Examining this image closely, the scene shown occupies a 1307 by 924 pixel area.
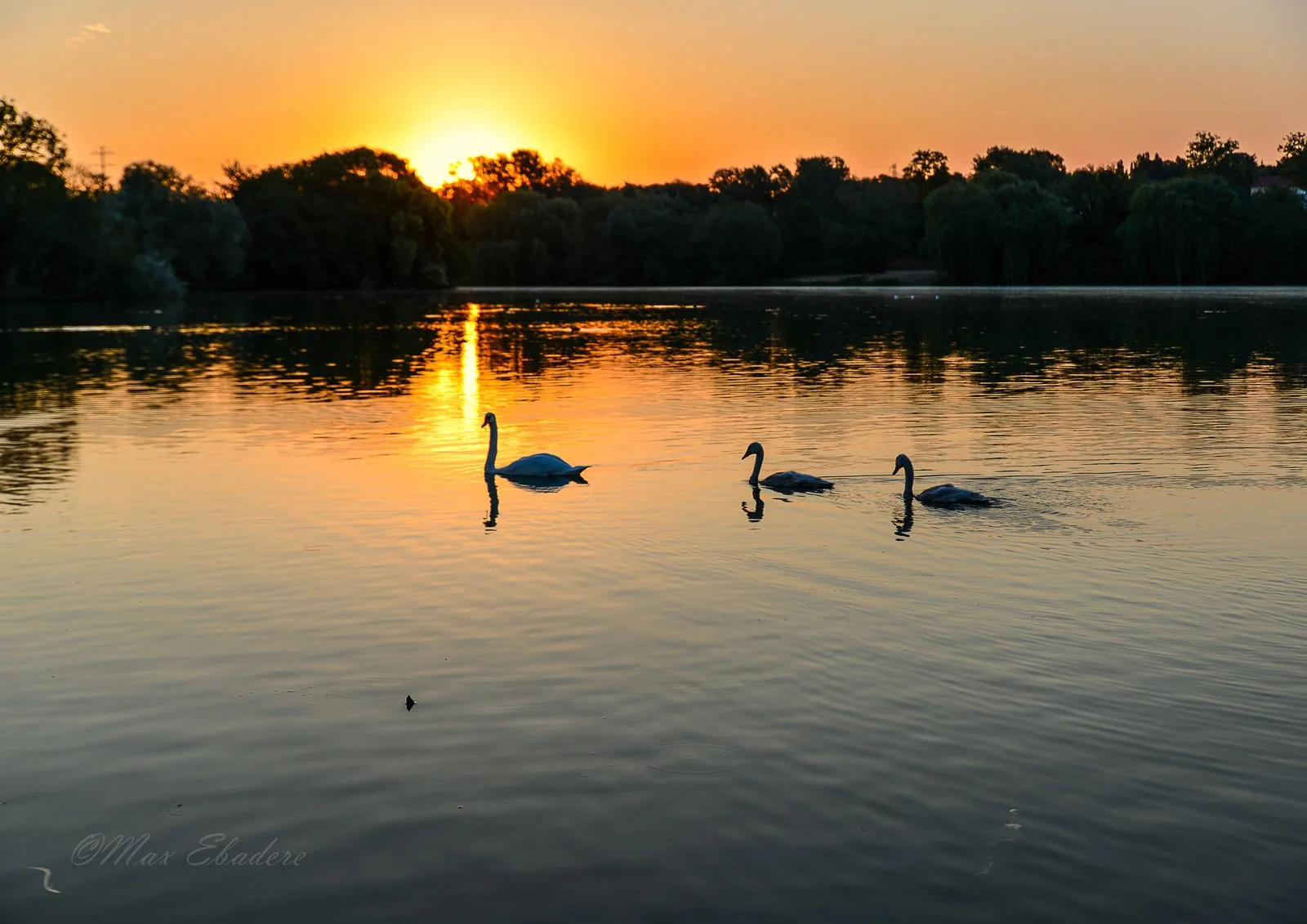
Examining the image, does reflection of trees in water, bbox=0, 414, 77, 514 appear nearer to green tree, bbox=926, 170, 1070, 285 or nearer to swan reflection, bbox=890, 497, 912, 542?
swan reflection, bbox=890, 497, 912, 542

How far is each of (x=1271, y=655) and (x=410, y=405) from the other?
26.5 m

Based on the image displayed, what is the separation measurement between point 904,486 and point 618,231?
176 meters

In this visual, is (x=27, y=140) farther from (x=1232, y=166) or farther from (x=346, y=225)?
(x=1232, y=166)

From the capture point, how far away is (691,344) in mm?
60688

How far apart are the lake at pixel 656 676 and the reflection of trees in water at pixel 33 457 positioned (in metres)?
0.15

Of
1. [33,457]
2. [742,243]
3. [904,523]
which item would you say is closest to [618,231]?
[742,243]

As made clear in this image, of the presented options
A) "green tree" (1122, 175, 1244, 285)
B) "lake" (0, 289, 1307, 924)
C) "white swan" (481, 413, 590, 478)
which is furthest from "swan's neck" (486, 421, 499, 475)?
"green tree" (1122, 175, 1244, 285)

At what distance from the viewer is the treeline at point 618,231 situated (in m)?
118

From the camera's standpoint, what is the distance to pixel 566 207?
198875mm

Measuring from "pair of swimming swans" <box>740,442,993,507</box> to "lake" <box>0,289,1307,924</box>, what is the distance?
0.27m

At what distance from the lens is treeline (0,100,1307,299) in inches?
4626

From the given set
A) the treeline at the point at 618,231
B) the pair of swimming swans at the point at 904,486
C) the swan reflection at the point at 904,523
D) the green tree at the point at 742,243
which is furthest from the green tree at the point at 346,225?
the swan reflection at the point at 904,523

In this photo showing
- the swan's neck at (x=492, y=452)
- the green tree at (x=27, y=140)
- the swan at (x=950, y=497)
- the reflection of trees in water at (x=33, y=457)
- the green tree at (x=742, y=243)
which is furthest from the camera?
the green tree at (x=742, y=243)

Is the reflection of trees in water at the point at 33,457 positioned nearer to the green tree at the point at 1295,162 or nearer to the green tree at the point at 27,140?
the green tree at the point at 27,140
